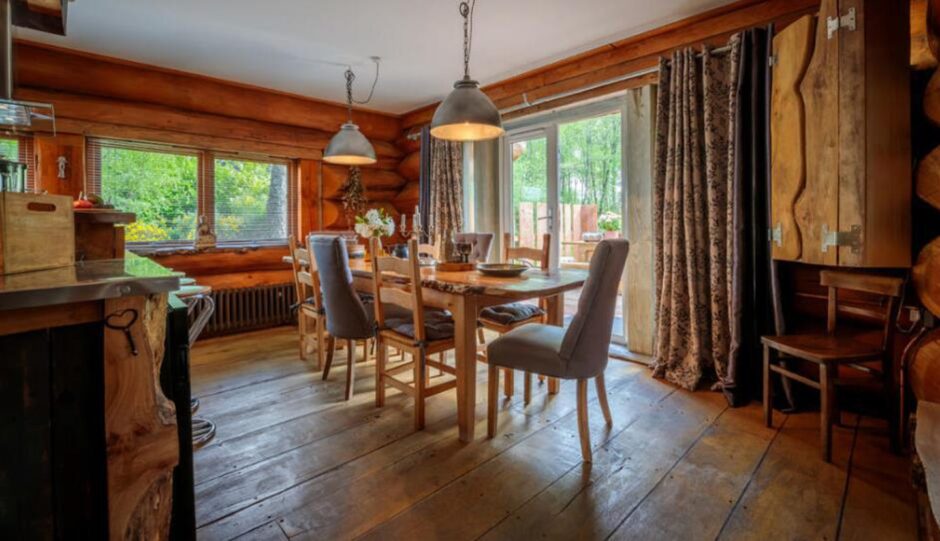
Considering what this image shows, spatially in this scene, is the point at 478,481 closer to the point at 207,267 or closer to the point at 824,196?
the point at 824,196

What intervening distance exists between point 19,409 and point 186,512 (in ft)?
1.72

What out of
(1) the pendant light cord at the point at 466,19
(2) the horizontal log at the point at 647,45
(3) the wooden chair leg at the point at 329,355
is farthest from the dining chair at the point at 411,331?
(2) the horizontal log at the point at 647,45

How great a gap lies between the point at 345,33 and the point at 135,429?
309 centimetres

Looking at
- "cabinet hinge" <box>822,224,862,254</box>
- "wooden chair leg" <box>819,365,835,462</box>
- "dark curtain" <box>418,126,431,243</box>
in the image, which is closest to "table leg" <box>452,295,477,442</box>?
"wooden chair leg" <box>819,365,835,462</box>

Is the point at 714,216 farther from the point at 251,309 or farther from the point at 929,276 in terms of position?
the point at 251,309

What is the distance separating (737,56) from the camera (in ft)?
8.84

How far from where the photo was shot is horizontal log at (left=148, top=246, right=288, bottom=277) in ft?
13.4

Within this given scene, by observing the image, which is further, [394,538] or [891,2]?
[891,2]

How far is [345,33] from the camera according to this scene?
330 cm

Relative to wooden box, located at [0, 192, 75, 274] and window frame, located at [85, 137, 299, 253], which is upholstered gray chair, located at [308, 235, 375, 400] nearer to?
wooden box, located at [0, 192, 75, 274]

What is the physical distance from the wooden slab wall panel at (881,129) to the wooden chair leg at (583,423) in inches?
53.8

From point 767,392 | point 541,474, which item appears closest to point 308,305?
point 541,474

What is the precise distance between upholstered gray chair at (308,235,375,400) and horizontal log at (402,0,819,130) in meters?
2.42

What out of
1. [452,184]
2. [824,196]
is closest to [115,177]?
[452,184]
